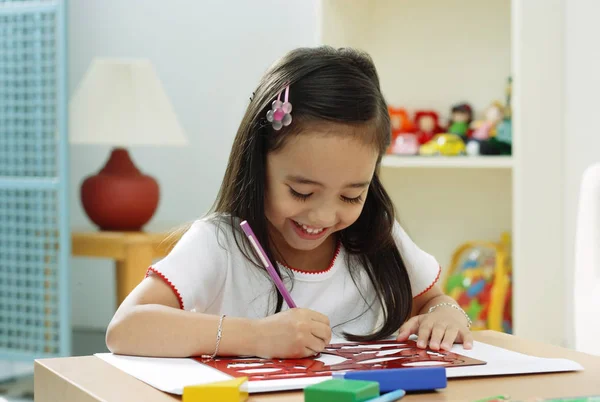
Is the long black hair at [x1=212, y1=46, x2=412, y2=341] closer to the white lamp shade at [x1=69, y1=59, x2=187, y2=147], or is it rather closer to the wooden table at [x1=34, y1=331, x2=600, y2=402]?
the wooden table at [x1=34, y1=331, x2=600, y2=402]

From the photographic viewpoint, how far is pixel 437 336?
95 cm

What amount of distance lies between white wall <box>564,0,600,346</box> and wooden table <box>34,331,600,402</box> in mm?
1254

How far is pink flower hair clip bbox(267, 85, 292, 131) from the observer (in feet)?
3.42

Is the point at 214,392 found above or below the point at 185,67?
below

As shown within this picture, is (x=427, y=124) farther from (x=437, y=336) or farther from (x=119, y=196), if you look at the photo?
(x=437, y=336)

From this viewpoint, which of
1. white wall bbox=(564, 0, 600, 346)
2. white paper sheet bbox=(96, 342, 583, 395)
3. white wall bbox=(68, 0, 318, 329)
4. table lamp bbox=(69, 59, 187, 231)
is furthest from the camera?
white wall bbox=(68, 0, 318, 329)

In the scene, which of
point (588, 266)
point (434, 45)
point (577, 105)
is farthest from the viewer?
point (434, 45)

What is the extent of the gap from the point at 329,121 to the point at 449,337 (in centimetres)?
29

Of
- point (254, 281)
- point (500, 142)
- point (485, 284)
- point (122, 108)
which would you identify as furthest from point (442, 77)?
point (254, 281)

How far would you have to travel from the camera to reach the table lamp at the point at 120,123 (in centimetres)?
249

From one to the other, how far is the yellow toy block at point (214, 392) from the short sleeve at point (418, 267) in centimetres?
61

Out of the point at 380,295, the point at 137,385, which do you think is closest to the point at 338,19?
the point at 380,295

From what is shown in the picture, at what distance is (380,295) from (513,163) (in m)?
0.99

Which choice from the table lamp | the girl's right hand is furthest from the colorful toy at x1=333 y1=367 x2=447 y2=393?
the table lamp
